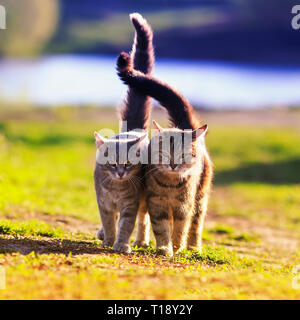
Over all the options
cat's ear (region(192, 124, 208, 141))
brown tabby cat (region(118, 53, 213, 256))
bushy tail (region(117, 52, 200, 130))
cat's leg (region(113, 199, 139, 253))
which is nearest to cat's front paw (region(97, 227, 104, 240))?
cat's leg (region(113, 199, 139, 253))

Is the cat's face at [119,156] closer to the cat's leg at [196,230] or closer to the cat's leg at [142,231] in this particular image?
the cat's leg at [142,231]

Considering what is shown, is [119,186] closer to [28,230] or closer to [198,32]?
[28,230]

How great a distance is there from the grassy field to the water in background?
7.10 feet

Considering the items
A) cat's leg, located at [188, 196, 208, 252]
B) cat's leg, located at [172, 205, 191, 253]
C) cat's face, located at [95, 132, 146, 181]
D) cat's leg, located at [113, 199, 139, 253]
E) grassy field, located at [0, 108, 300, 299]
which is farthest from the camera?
cat's leg, located at [188, 196, 208, 252]

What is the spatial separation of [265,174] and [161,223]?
1053cm

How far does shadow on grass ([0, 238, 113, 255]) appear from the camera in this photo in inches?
244

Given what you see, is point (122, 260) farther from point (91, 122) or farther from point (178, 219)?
point (91, 122)

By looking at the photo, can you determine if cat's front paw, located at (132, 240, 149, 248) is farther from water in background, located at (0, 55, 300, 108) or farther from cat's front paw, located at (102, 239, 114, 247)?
water in background, located at (0, 55, 300, 108)

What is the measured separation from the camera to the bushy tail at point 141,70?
748 centimetres

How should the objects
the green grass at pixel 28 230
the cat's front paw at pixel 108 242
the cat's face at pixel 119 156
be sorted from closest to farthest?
the cat's face at pixel 119 156 → the cat's front paw at pixel 108 242 → the green grass at pixel 28 230

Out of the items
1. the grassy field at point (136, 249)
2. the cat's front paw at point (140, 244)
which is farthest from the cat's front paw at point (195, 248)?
the cat's front paw at point (140, 244)

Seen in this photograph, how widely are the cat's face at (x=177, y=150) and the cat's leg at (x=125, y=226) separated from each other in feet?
1.88

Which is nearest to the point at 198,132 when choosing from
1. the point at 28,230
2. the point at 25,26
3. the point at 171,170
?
the point at 171,170

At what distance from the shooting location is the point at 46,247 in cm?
643
